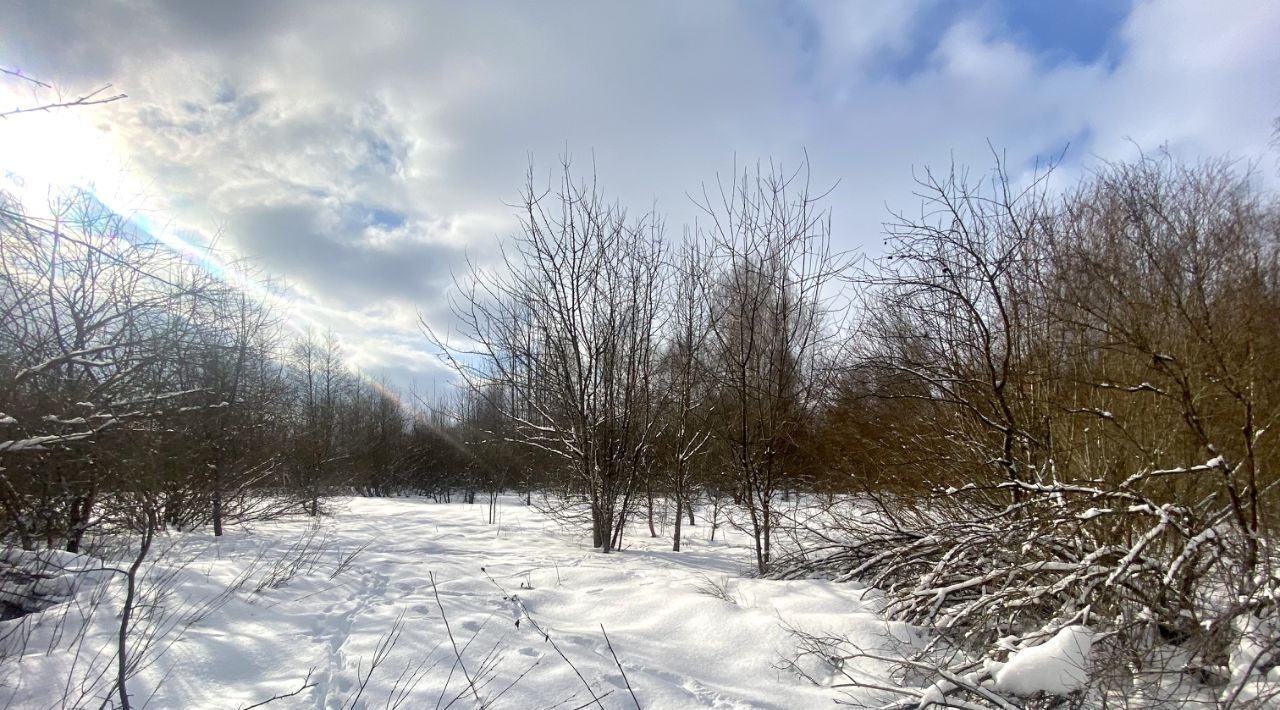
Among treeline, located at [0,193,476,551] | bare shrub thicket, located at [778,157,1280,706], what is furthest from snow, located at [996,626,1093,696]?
treeline, located at [0,193,476,551]

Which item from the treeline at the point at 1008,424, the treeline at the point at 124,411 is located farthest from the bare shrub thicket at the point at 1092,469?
the treeline at the point at 124,411

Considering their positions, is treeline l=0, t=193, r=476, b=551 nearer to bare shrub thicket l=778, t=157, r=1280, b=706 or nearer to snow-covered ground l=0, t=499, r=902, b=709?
snow-covered ground l=0, t=499, r=902, b=709

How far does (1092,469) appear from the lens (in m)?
4.25

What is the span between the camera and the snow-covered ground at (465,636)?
2998 mm

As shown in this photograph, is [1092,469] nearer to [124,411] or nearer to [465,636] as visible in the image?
[465,636]

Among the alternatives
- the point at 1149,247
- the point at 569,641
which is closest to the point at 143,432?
the point at 569,641

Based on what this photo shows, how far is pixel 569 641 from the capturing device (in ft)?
12.5

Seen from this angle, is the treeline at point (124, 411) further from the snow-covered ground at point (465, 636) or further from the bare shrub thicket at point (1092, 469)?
the bare shrub thicket at point (1092, 469)

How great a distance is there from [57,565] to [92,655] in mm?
1676

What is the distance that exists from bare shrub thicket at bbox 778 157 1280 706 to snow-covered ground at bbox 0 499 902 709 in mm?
623

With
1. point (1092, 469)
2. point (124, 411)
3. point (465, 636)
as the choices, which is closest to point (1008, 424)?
point (1092, 469)

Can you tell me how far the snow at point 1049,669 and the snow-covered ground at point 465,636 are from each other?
92 cm

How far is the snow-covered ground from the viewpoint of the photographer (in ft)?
9.84

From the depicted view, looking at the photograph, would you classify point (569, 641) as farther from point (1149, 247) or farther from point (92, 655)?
point (1149, 247)
